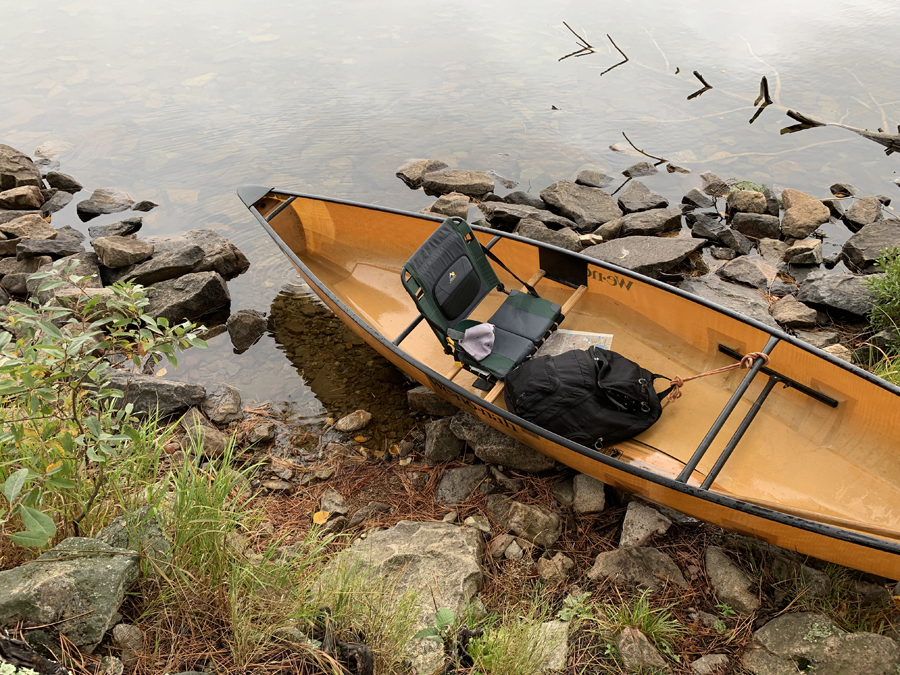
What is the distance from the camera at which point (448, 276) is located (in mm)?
5090

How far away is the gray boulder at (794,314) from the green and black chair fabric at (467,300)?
2.58 m

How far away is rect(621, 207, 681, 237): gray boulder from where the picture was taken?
7910 mm

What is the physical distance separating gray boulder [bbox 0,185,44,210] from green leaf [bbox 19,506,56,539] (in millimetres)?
8460

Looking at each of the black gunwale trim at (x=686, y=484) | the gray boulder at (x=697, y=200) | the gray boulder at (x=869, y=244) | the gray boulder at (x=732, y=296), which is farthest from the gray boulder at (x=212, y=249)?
the gray boulder at (x=869, y=244)

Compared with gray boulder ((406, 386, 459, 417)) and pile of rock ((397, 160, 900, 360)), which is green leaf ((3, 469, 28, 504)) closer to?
gray boulder ((406, 386, 459, 417))

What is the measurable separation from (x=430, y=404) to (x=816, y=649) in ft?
11.0

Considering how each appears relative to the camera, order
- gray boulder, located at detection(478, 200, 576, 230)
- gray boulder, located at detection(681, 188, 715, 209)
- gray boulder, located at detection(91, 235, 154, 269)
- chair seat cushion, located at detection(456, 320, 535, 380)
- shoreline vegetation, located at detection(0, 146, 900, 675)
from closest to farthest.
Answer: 1. shoreline vegetation, located at detection(0, 146, 900, 675)
2. chair seat cushion, located at detection(456, 320, 535, 380)
3. gray boulder, located at detection(91, 235, 154, 269)
4. gray boulder, located at detection(478, 200, 576, 230)
5. gray boulder, located at detection(681, 188, 715, 209)

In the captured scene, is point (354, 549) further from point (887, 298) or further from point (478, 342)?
point (887, 298)

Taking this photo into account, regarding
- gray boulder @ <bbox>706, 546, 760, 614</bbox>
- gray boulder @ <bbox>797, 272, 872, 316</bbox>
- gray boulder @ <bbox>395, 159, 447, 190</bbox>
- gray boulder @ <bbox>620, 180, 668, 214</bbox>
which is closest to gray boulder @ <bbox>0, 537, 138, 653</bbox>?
gray boulder @ <bbox>706, 546, 760, 614</bbox>

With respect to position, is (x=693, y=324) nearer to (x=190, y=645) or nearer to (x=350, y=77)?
(x=190, y=645)

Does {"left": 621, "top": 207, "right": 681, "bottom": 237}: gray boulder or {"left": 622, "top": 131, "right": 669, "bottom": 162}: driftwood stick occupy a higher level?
{"left": 622, "top": 131, "right": 669, "bottom": 162}: driftwood stick

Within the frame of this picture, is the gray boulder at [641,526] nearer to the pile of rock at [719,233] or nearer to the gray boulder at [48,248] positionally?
the pile of rock at [719,233]

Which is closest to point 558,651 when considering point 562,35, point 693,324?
point 693,324

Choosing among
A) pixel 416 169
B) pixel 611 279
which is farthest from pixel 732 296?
pixel 416 169
